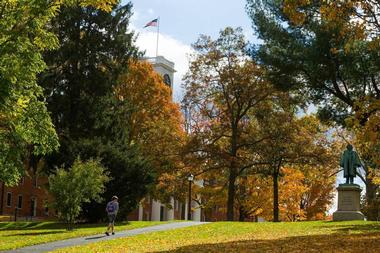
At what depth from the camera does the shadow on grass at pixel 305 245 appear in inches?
527

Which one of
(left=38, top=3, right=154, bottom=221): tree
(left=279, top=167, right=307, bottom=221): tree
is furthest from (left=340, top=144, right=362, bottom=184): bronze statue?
(left=279, top=167, right=307, bottom=221): tree

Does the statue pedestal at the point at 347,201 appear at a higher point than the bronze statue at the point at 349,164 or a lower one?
lower

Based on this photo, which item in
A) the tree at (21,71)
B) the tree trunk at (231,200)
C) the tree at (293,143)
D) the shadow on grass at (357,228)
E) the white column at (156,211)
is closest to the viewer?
the tree at (21,71)

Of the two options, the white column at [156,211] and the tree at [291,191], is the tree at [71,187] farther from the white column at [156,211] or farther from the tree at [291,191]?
the white column at [156,211]

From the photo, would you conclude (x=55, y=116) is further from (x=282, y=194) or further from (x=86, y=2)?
(x=282, y=194)

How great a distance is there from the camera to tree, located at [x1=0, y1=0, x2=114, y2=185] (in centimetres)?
1684

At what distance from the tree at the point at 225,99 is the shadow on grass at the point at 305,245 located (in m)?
24.3

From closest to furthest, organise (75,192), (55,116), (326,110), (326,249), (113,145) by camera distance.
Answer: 1. (326,249)
2. (75,192)
3. (326,110)
4. (113,145)
5. (55,116)

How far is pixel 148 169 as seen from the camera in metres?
33.8

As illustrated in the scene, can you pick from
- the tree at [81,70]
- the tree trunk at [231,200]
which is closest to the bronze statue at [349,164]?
the tree trunk at [231,200]

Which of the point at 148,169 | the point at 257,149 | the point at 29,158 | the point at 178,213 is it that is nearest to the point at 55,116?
the point at 29,158

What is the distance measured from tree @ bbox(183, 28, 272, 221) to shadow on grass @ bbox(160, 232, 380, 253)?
2434 cm

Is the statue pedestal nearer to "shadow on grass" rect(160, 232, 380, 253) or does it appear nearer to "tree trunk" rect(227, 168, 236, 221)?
"shadow on grass" rect(160, 232, 380, 253)

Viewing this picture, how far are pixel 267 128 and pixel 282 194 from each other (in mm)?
12873
